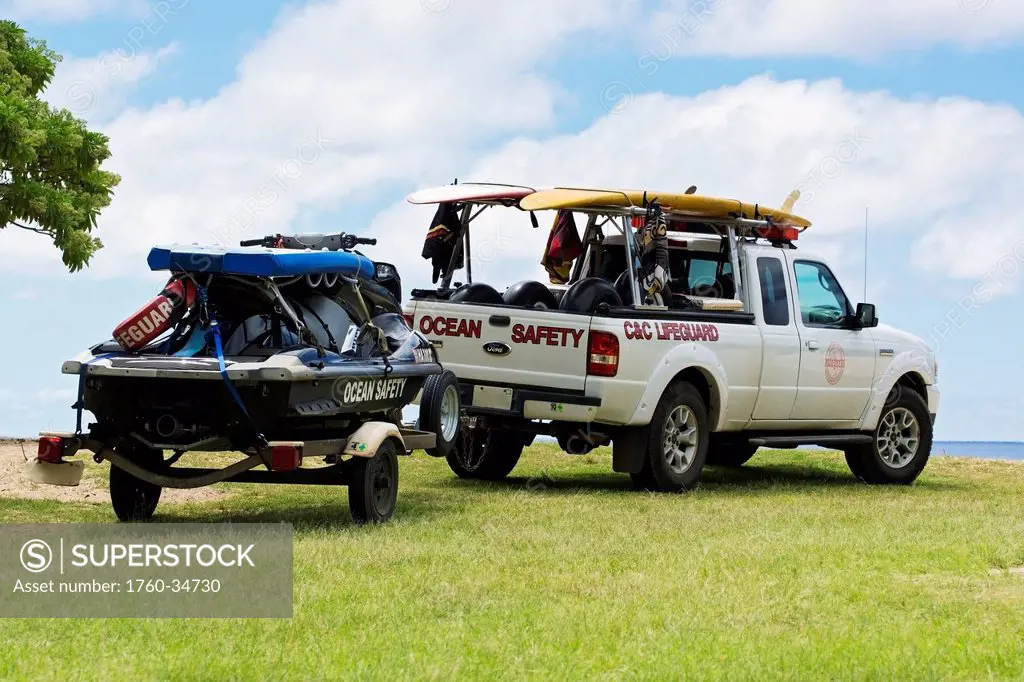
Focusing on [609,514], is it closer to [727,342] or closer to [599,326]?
[599,326]

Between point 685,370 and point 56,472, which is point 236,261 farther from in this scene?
point 685,370

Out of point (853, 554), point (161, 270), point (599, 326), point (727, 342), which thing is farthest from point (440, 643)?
point (727, 342)

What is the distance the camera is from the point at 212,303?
10.7m

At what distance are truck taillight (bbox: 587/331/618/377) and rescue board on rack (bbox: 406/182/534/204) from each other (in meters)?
1.81

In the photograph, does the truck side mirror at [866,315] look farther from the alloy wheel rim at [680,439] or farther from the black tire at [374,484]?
the black tire at [374,484]

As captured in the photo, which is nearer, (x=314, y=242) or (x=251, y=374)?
(x=251, y=374)

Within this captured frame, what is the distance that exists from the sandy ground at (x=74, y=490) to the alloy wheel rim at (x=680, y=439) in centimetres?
412

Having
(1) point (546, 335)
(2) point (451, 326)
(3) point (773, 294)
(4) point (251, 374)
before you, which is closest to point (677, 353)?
(1) point (546, 335)

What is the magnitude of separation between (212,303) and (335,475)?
1530 millimetres

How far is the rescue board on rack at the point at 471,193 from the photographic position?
1403 centimetres

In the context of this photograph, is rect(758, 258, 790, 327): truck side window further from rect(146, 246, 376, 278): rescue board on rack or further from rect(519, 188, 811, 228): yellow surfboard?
rect(146, 246, 376, 278): rescue board on rack

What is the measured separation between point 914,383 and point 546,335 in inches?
212

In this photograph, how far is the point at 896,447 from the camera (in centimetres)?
1622

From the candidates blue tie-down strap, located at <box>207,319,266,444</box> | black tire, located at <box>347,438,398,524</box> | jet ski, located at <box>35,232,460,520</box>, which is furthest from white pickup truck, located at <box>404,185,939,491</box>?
blue tie-down strap, located at <box>207,319,266,444</box>
